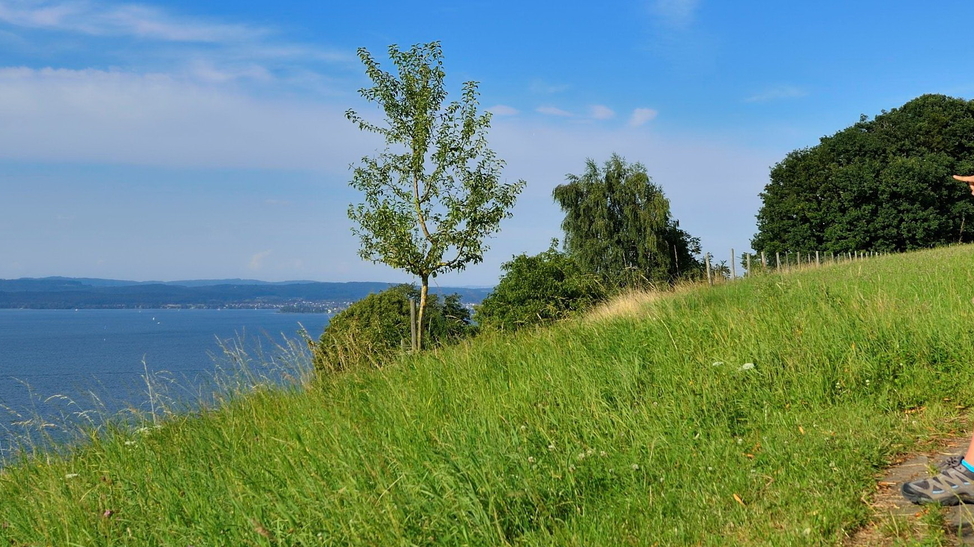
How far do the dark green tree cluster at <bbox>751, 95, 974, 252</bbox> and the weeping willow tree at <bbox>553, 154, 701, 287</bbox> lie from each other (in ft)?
27.7

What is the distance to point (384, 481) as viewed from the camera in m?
4.38

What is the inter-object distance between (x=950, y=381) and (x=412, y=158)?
53.2 ft

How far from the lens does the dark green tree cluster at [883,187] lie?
1913 inches

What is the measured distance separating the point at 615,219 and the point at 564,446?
48998 millimetres

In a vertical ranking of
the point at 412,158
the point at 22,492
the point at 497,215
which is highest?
the point at 412,158

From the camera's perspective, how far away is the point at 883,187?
48438 millimetres

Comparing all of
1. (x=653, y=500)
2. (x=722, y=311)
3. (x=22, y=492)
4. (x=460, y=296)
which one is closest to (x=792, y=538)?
(x=653, y=500)

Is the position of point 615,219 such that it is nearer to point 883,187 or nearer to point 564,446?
point 883,187

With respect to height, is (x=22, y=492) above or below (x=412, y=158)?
below

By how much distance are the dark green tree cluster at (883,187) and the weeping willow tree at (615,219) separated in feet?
27.7

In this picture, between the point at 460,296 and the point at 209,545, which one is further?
the point at 460,296

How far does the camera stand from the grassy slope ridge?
4.06 m

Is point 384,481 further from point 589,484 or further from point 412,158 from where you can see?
point 412,158

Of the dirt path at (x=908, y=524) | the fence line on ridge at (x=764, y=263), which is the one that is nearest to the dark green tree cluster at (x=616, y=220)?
the fence line on ridge at (x=764, y=263)
